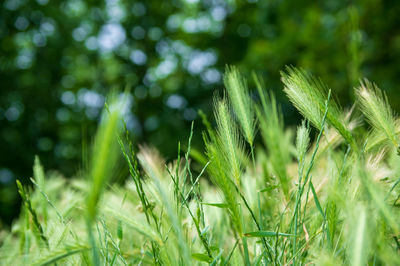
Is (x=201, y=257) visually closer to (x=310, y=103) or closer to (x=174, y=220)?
(x=174, y=220)

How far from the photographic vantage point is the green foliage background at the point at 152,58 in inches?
91.7

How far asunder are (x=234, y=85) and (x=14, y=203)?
3737 millimetres

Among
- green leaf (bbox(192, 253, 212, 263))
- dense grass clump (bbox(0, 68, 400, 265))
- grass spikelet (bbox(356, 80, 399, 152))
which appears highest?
grass spikelet (bbox(356, 80, 399, 152))

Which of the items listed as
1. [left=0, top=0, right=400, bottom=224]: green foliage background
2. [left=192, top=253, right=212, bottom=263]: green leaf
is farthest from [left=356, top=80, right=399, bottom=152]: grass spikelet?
[left=0, top=0, right=400, bottom=224]: green foliage background

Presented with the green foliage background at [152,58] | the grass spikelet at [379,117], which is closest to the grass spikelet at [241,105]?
the grass spikelet at [379,117]

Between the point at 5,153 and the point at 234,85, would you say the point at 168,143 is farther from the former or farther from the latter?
the point at 234,85

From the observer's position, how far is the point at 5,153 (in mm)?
3510

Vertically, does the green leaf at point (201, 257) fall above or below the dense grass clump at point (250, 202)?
below

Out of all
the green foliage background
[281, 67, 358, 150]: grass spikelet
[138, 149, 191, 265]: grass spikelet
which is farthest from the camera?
the green foliage background

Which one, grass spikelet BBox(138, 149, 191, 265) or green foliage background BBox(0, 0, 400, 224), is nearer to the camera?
grass spikelet BBox(138, 149, 191, 265)

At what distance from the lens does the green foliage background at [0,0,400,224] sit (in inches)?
91.7

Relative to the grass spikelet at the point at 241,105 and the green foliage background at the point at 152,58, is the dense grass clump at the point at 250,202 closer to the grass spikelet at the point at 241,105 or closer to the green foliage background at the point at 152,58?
the grass spikelet at the point at 241,105

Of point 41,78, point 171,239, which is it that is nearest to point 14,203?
point 41,78

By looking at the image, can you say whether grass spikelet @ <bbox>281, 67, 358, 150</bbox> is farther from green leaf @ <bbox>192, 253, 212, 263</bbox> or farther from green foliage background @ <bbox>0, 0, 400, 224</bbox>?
green foliage background @ <bbox>0, 0, 400, 224</bbox>
